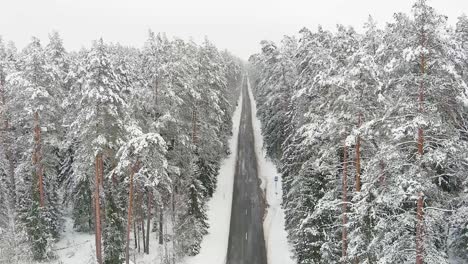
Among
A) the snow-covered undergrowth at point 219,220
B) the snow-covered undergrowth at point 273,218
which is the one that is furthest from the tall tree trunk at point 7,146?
the snow-covered undergrowth at point 273,218

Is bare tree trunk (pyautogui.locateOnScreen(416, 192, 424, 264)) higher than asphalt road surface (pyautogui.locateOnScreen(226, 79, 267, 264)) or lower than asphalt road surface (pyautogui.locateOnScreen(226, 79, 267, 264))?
higher

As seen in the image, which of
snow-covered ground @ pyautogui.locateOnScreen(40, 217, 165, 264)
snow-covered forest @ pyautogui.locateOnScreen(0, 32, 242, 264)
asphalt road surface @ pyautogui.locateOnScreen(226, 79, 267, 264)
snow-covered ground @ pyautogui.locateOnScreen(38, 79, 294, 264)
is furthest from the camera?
asphalt road surface @ pyautogui.locateOnScreen(226, 79, 267, 264)

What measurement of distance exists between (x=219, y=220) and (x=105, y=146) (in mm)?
18616

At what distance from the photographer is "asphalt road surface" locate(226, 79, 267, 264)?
36000 millimetres

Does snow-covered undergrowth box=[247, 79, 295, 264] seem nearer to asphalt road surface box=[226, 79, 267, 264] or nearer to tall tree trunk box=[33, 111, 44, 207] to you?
asphalt road surface box=[226, 79, 267, 264]

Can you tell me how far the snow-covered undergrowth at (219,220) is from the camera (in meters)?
35.0

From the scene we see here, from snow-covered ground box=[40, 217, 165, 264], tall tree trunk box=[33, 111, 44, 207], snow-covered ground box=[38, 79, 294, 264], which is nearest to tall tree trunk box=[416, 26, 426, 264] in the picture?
snow-covered ground box=[38, 79, 294, 264]

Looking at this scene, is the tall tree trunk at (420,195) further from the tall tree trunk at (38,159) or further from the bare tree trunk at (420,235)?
the tall tree trunk at (38,159)

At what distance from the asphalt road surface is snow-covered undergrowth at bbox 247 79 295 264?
2.00 ft

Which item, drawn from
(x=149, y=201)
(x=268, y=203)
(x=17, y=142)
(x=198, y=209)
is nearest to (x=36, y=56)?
(x=17, y=142)

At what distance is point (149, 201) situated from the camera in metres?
32.4

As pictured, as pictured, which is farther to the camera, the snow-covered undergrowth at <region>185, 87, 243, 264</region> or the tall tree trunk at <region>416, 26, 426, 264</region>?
the snow-covered undergrowth at <region>185, 87, 243, 264</region>

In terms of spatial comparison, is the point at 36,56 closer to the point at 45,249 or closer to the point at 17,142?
the point at 17,142

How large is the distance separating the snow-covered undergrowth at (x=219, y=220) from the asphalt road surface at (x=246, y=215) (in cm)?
54
